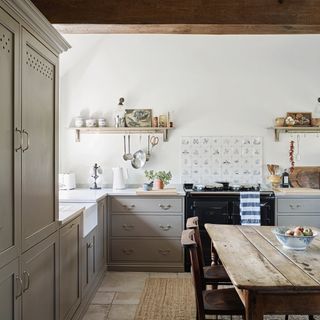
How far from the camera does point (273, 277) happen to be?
61.2 inches

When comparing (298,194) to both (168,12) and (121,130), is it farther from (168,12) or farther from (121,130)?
(168,12)

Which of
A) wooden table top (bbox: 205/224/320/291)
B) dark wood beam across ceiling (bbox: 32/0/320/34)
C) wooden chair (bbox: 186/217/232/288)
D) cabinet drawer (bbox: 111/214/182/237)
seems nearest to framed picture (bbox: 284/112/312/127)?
cabinet drawer (bbox: 111/214/182/237)

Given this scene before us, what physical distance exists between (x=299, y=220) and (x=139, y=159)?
6.48 feet

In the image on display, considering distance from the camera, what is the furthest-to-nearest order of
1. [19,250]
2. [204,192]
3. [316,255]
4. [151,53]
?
1. [151,53]
2. [204,192]
3. [316,255]
4. [19,250]

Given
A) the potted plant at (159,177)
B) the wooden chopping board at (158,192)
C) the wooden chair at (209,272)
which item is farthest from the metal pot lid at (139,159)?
the wooden chair at (209,272)

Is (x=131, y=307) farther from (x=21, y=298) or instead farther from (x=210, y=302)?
(x=21, y=298)

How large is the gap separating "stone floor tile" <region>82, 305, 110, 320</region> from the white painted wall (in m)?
1.78

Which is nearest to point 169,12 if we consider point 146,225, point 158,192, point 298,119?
point 158,192

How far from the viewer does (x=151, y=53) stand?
4.34m

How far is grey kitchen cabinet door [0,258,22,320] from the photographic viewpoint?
145 centimetres

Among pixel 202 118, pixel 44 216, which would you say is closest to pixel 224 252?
pixel 44 216

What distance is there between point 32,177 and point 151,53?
9.76 feet

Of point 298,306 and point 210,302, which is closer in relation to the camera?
point 298,306

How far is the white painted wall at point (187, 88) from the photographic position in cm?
431
